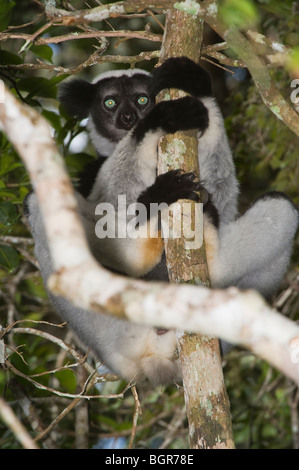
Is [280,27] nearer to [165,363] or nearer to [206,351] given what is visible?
[165,363]

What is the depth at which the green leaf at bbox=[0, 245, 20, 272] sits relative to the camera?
4457mm

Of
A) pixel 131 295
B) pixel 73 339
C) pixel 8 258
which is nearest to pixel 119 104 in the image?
pixel 8 258

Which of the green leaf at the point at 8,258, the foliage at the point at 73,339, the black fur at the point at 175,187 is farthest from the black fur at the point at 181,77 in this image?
the green leaf at the point at 8,258

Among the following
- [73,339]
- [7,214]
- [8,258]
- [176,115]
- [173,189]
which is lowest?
[73,339]

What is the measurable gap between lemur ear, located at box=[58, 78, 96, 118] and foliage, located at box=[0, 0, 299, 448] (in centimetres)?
17

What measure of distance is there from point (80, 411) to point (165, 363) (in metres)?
1.47

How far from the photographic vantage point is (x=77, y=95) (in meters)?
4.74

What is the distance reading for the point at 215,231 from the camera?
3.62m

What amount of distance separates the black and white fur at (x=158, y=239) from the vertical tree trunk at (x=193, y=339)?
0.51 feet

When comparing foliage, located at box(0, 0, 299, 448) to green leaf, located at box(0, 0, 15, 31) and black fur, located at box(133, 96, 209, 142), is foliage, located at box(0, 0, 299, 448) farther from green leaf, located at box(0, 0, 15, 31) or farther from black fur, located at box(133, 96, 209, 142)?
black fur, located at box(133, 96, 209, 142)

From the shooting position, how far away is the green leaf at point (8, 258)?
175 inches

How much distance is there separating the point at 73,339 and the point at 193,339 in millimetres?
3016

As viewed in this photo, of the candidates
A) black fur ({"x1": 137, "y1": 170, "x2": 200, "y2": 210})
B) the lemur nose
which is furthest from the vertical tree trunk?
the lemur nose

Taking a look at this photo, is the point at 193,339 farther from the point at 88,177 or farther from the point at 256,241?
the point at 88,177
